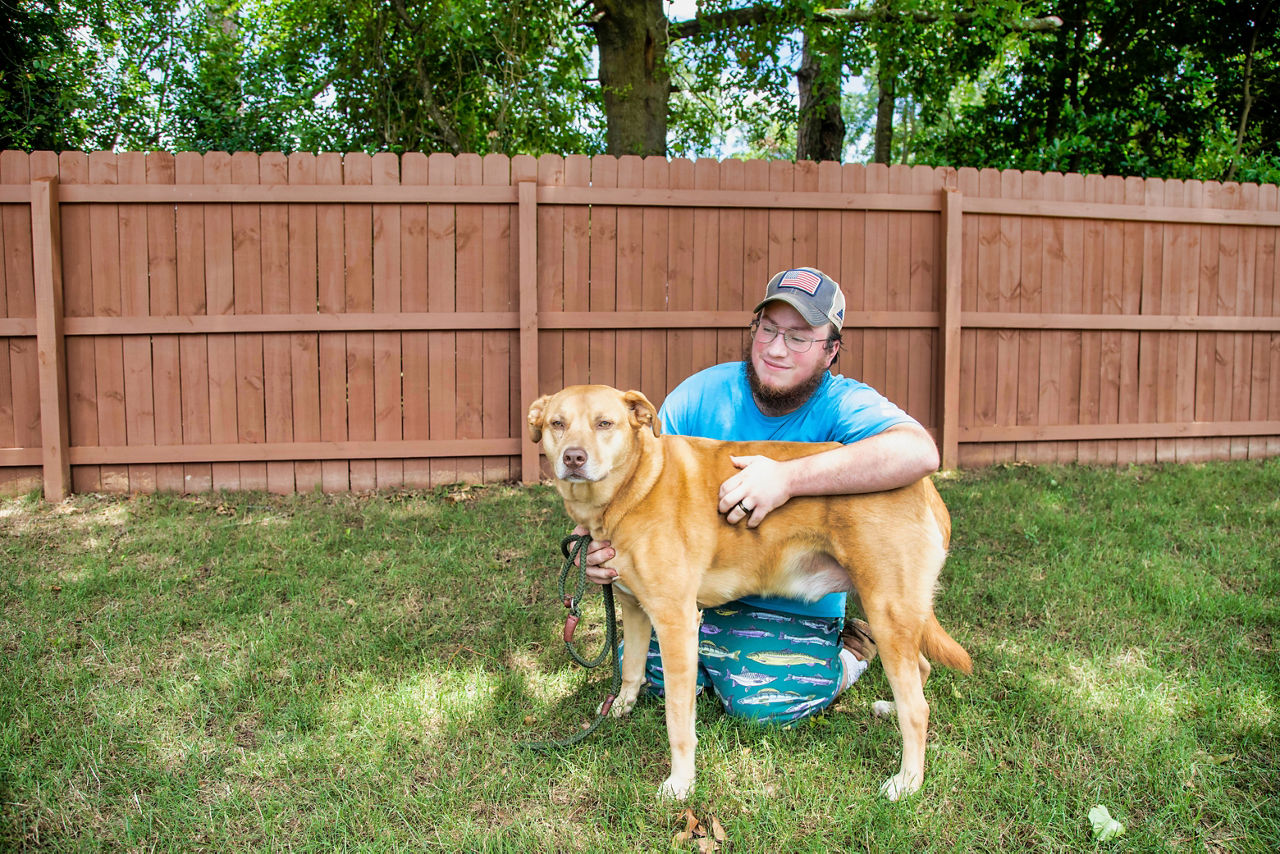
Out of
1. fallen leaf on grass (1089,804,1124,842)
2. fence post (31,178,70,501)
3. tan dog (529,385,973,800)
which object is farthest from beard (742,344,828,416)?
fence post (31,178,70,501)

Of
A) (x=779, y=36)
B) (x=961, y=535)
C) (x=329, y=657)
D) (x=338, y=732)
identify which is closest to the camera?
(x=338, y=732)

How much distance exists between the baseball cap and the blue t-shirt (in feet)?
0.96

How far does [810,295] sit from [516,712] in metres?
1.94

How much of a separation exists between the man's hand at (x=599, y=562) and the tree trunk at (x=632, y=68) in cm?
770

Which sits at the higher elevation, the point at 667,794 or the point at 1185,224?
the point at 1185,224

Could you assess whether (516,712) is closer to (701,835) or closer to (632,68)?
(701,835)

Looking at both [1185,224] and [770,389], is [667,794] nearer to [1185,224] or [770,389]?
[770,389]

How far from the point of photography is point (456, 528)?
17.2 feet

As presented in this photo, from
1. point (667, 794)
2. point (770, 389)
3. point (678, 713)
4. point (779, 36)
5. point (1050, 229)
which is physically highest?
point (779, 36)

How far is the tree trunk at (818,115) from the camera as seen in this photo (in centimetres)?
994

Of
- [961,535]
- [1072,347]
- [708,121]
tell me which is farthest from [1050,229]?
[708,121]

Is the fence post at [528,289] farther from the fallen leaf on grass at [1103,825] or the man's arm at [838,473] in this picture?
the fallen leaf on grass at [1103,825]

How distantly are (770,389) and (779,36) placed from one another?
8.74 m

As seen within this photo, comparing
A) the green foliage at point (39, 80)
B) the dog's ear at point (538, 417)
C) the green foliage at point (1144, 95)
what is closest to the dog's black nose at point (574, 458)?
the dog's ear at point (538, 417)
